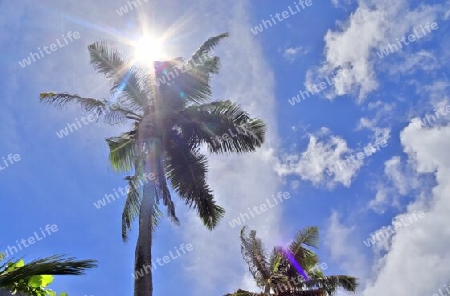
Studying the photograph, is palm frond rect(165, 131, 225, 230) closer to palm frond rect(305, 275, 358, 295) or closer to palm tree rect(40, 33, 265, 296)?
palm tree rect(40, 33, 265, 296)

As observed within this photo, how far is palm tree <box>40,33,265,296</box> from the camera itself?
13.2 m

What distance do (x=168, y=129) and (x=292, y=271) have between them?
1005 centimetres

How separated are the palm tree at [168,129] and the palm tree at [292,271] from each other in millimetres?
6038

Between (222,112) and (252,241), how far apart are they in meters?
8.67

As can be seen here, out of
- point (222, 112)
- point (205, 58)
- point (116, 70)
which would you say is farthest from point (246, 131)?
point (116, 70)

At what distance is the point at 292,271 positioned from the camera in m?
19.4

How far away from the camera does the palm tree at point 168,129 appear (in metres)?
13.2

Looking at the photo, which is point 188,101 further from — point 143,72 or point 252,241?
point 252,241

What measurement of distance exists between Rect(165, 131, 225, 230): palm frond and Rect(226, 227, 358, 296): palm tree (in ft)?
19.3

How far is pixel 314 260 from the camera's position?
20188 millimetres

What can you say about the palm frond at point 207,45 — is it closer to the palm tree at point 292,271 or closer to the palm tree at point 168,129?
the palm tree at point 168,129

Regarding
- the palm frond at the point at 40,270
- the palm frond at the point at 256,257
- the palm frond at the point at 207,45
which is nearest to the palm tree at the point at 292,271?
the palm frond at the point at 256,257

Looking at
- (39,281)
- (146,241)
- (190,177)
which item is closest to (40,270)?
(39,281)
